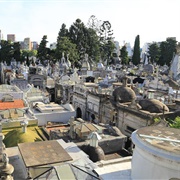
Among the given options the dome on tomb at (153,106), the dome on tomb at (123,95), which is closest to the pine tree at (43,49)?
the dome on tomb at (123,95)

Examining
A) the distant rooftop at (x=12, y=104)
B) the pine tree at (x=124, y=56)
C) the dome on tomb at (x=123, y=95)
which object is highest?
the pine tree at (x=124, y=56)

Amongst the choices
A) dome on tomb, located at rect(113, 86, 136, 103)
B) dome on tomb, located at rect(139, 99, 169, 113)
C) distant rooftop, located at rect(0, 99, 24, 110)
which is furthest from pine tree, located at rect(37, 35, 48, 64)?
dome on tomb, located at rect(139, 99, 169, 113)

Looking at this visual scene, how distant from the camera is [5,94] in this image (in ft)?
96.6

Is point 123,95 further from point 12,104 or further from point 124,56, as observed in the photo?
point 124,56

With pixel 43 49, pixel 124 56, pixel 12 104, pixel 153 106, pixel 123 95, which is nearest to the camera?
pixel 153 106

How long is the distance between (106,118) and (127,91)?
4.38 m

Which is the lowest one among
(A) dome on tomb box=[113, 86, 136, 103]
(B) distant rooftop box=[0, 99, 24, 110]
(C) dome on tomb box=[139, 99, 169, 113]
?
(B) distant rooftop box=[0, 99, 24, 110]

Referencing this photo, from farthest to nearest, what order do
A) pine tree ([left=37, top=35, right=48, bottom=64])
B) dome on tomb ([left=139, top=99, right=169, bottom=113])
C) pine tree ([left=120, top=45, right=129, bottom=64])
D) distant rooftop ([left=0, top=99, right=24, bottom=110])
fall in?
1. pine tree ([left=120, top=45, right=129, bottom=64])
2. pine tree ([left=37, top=35, right=48, bottom=64])
3. distant rooftop ([left=0, top=99, right=24, bottom=110])
4. dome on tomb ([left=139, top=99, right=169, bottom=113])

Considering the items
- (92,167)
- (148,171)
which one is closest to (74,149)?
(92,167)

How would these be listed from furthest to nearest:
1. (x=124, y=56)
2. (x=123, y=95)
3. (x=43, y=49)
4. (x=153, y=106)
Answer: (x=124, y=56)
(x=43, y=49)
(x=123, y=95)
(x=153, y=106)

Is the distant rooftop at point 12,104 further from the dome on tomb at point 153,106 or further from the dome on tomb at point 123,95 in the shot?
the dome on tomb at point 153,106

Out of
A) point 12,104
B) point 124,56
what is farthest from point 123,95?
point 124,56

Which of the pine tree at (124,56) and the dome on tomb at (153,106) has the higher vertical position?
the pine tree at (124,56)

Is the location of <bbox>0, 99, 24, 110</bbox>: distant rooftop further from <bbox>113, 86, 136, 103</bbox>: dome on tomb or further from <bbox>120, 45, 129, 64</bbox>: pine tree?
<bbox>120, 45, 129, 64</bbox>: pine tree
